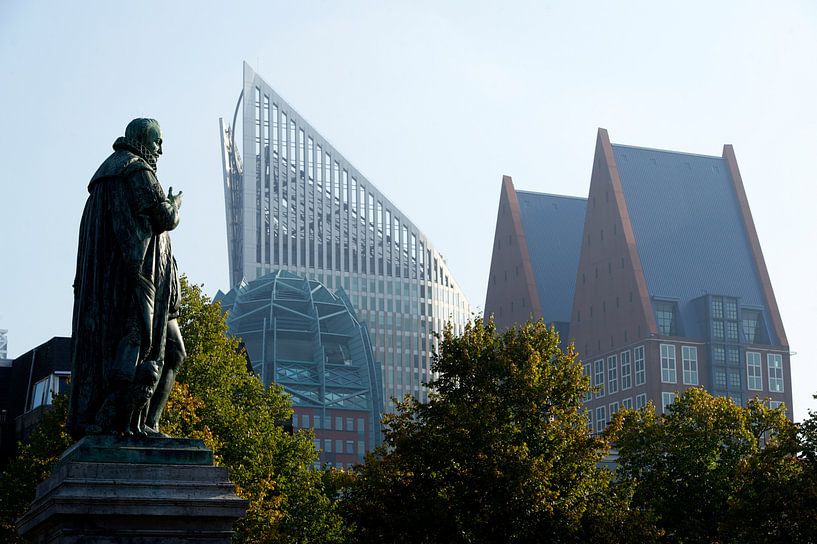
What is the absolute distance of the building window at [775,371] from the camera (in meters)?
171

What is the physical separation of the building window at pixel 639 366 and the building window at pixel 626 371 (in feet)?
3.20

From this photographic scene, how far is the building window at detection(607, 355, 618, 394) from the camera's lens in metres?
171

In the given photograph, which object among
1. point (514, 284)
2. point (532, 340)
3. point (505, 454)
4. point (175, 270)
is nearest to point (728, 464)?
point (532, 340)

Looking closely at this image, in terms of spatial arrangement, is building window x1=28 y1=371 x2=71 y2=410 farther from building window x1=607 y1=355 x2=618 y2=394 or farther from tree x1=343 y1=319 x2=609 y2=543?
building window x1=607 y1=355 x2=618 y2=394

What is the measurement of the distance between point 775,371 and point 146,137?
161 meters

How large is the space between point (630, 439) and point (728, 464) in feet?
16.6

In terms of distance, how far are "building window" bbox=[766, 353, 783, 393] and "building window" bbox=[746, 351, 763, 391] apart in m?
1.07

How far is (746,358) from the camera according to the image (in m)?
171

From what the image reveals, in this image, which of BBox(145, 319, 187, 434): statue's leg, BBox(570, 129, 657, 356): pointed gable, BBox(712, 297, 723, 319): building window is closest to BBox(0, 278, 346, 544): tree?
BBox(145, 319, 187, 434): statue's leg

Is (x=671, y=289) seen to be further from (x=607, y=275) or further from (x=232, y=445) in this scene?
(x=232, y=445)

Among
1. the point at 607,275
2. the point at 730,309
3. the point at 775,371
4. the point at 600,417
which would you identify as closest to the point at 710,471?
the point at 600,417

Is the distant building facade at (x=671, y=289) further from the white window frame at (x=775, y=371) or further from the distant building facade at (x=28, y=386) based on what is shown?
the distant building facade at (x=28, y=386)

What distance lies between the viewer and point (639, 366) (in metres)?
168

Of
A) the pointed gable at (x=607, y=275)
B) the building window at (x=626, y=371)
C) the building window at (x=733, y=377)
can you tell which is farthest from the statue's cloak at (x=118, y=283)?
the building window at (x=733, y=377)
